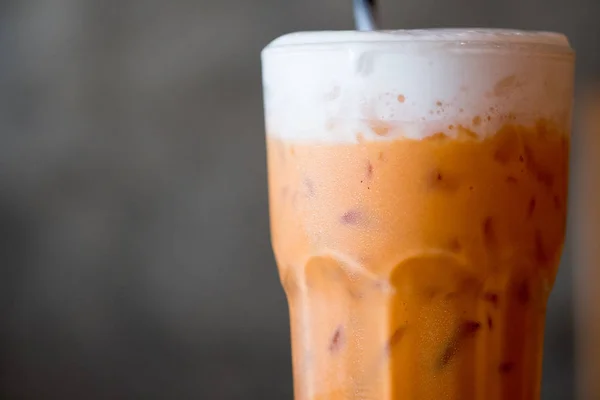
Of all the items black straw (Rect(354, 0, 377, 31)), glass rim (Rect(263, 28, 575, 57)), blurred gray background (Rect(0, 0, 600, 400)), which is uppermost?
black straw (Rect(354, 0, 377, 31))

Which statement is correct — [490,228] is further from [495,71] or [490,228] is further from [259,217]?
[259,217]

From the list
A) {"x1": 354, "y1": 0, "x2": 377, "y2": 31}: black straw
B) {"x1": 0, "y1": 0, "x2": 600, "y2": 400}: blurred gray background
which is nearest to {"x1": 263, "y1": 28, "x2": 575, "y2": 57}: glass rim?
{"x1": 354, "y1": 0, "x2": 377, "y2": 31}: black straw

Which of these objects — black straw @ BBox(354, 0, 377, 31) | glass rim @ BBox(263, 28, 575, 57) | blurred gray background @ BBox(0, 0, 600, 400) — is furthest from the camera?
blurred gray background @ BBox(0, 0, 600, 400)

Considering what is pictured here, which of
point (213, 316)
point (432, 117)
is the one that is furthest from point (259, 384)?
point (432, 117)

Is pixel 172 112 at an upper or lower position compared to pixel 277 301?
upper

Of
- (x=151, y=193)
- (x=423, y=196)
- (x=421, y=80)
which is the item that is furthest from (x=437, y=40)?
Result: (x=151, y=193)

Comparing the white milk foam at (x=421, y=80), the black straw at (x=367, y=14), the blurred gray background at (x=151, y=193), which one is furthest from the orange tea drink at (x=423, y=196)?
the blurred gray background at (x=151, y=193)

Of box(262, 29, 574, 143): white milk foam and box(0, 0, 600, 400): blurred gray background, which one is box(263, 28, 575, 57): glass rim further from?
box(0, 0, 600, 400): blurred gray background

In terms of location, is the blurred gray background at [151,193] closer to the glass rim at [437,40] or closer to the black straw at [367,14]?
the black straw at [367,14]
